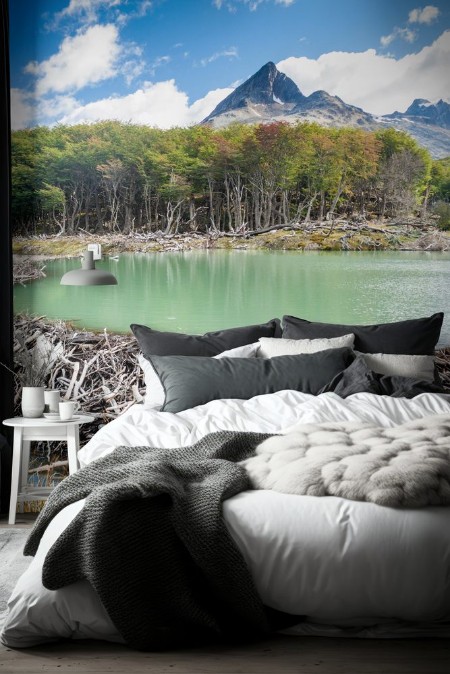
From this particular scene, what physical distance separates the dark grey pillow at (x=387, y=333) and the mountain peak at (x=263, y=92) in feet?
4.86

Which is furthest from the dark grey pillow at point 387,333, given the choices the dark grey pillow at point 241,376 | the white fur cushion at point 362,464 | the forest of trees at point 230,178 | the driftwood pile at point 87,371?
the white fur cushion at point 362,464

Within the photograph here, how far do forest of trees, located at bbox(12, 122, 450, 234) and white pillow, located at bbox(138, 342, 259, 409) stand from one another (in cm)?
101

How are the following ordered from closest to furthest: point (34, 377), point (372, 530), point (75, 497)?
point (372, 530)
point (75, 497)
point (34, 377)

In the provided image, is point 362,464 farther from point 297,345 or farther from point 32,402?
point 32,402

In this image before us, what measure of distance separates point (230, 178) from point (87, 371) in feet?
5.12

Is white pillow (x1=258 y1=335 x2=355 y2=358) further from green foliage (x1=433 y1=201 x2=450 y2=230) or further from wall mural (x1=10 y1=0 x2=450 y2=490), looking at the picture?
green foliage (x1=433 y1=201 x2=450 y2=230)

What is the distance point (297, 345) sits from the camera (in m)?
4.81

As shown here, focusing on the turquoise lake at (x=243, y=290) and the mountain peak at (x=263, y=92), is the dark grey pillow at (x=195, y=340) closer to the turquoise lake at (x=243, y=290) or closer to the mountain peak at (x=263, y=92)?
the turquoise lake at (x=243, y=290)

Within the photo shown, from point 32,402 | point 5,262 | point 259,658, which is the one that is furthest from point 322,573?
point 5,262

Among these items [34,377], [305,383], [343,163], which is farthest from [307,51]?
[34,377]

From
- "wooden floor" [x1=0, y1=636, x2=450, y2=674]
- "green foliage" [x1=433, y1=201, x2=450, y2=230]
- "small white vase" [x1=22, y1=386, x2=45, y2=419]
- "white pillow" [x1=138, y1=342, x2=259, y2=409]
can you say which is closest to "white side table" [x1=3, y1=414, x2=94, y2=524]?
"small white vase" [x1=22, y1=386, x2=45, y2=419]

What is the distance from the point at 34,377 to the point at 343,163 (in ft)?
7.95

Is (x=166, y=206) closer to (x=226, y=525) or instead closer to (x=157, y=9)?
(x=157, y=9)

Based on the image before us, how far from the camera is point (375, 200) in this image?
552cm
